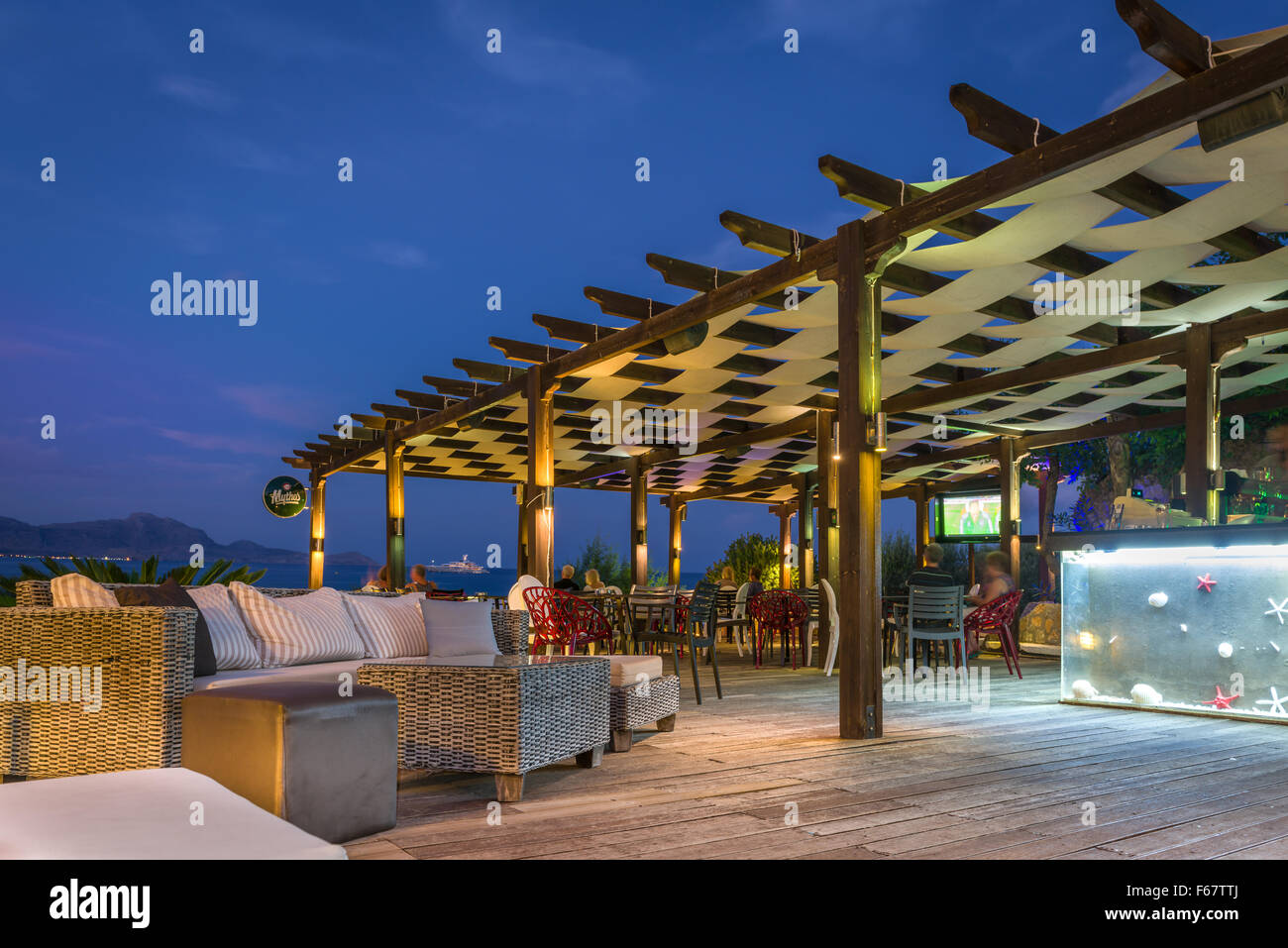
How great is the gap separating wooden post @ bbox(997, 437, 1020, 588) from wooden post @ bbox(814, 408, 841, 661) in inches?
112

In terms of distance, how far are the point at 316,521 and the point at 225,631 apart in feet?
36.5

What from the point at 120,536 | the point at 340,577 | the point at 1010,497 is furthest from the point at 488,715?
the point at 340,577

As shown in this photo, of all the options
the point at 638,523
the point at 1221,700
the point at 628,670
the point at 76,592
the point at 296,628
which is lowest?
the point at 1221,700

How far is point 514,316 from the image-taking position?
29.3 feet

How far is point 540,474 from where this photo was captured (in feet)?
29.8

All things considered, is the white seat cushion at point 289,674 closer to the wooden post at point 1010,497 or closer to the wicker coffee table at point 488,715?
the wicker coffee table at point 488,715

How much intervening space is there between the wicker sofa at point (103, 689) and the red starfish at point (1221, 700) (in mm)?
6434

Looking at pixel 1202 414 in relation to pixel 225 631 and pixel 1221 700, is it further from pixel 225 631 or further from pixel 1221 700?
pixel 225 631

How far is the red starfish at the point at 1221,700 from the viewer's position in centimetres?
612

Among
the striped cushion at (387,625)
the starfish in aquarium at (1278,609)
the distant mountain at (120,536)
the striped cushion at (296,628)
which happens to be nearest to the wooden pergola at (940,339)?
the starfish in aquarium at (1278,609)

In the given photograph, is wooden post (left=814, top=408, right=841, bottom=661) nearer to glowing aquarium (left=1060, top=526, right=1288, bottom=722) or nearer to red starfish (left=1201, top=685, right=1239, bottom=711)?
glowing aquarium (left=1060, top=526, right=1288, bottom=722)

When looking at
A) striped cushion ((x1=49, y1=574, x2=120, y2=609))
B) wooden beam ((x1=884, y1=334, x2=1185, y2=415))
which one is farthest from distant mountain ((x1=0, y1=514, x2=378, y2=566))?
striped cushion ((x1=49, y1=574, x2=120, y2=609))
